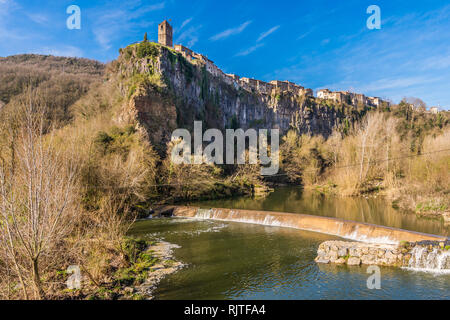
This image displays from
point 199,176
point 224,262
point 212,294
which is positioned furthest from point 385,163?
point 212,294

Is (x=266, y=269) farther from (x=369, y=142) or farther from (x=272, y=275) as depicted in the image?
(x=369, y=142)

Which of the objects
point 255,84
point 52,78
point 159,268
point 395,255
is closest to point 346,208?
point 395,255

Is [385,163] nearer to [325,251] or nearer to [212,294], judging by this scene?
[325,251]

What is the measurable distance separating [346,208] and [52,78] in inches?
2347

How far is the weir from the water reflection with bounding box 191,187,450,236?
3.73 m

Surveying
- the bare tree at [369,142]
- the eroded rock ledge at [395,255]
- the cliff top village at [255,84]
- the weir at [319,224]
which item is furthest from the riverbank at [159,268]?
the cliff top village at [255,84]

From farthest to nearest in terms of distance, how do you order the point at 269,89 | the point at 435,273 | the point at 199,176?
the point at 269,89 → the point at 199,176 → the point at 435,273

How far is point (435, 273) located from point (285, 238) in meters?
7.53

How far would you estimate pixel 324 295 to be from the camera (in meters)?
9.99

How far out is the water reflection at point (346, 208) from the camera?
64.5ft

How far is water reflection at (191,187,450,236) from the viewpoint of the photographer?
64.5 ft

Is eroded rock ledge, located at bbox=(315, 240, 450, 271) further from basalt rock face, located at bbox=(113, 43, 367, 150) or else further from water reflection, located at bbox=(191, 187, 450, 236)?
basalt rock face, located at bbox=(113, 43, 367, 150)

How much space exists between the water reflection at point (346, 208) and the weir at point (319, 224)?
147 inches

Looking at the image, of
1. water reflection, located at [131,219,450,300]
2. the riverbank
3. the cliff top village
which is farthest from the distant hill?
water reflection, located at [131,219,450,300]
